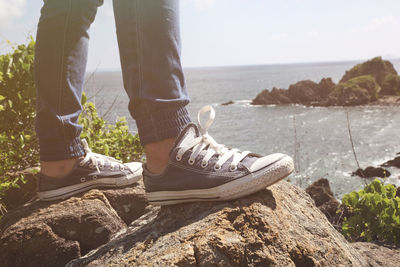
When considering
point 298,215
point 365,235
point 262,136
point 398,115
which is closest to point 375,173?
point 262,136

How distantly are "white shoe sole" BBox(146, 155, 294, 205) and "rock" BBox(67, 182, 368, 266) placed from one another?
60 millimetres

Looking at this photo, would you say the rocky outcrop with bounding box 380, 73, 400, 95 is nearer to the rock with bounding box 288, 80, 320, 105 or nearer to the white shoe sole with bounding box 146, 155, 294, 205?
the rock with bounding box 288, 80, 320, 105

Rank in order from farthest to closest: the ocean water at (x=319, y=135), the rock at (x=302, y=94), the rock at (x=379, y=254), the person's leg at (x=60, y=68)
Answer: the rock at (x=302, y=94), the ocean water at (x=319, y=135), the rock at (x=379, y=254), the person's leg at (x=60, y=68)

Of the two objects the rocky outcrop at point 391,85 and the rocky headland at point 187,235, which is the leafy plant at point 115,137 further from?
the rocky outcrop at point 391,85

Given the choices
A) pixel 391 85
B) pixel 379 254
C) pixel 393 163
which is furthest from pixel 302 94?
pixel 379 254

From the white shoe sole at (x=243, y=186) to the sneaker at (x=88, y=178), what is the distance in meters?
0.80

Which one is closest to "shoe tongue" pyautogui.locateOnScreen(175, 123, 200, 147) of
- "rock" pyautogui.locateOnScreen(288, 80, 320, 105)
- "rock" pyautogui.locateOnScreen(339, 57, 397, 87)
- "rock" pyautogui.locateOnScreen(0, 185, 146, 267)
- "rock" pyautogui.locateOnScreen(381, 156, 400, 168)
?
"rock" pyautogui.locateOnScreen(0, 185, 146, 267)

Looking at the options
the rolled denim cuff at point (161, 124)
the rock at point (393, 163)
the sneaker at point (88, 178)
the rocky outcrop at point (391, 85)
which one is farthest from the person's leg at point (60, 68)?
the rocky outcrop at point (391, 85)

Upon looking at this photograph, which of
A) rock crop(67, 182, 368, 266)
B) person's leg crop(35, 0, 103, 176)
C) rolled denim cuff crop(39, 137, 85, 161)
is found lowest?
rock crop(67, 182, 368, 266)

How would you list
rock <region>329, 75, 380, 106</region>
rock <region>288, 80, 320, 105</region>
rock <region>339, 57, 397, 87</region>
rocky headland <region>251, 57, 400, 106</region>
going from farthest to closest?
rock <region>339, 57, 397, 87</region> < rock <region>288, 80, 320, 105</region> < rocky headland <region>251, 57, 400, 106</region> < rock <region>329, 75, 380, 106</region>

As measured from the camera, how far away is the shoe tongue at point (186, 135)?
81.4 inches

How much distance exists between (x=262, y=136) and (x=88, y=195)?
3242 centimetres

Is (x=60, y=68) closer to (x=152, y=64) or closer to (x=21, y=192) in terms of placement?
(x=152, y=64)

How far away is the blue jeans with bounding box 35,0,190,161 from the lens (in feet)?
6.45
